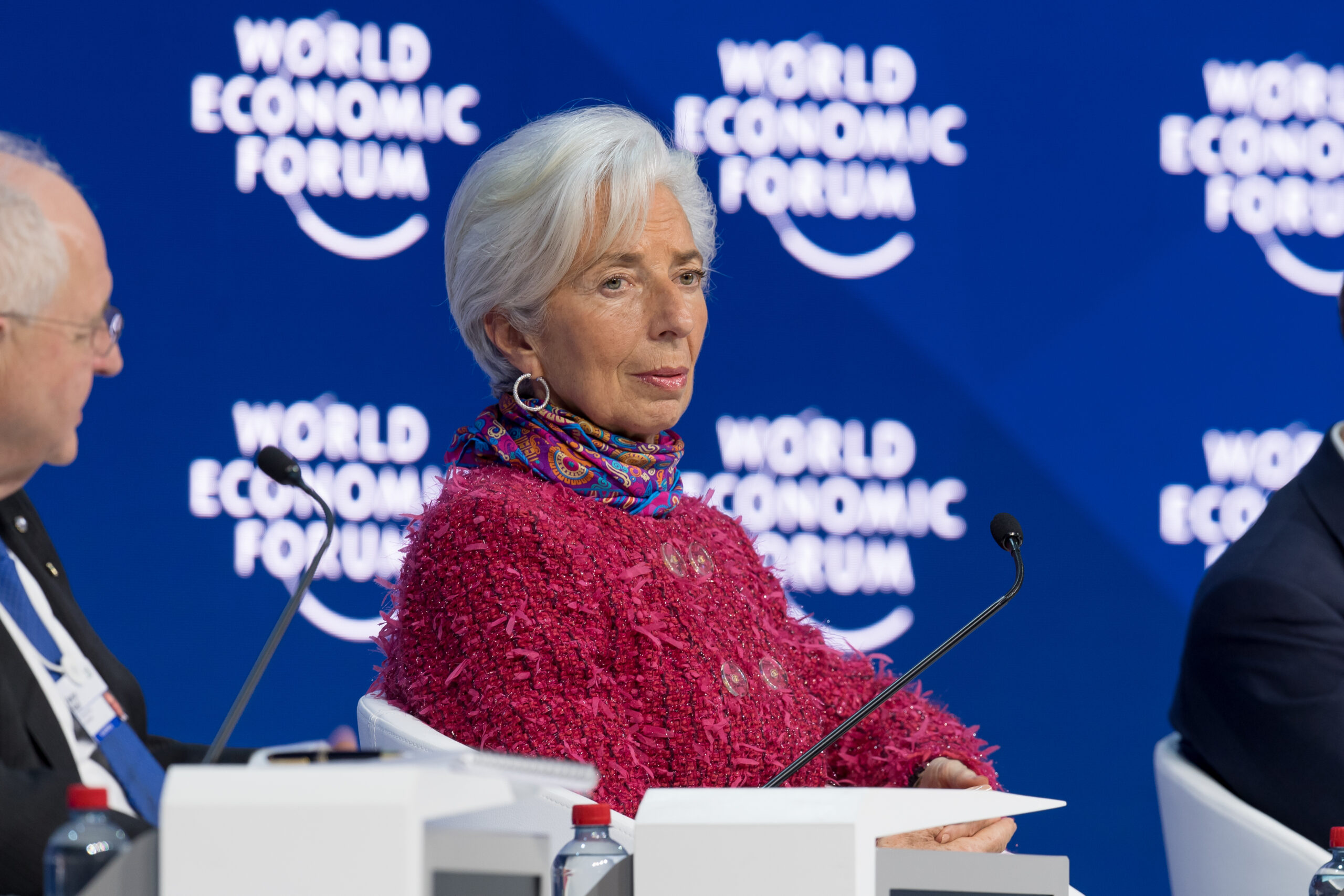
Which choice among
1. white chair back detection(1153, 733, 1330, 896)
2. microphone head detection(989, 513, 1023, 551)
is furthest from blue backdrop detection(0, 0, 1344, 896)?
microphone head detection(989, 513, 1023, 551)

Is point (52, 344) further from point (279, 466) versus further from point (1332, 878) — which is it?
point (1332, 878)

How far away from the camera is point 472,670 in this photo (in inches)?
62.9

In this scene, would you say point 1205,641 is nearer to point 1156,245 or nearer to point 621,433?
point 621,433

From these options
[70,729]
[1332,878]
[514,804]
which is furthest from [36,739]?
[1332,878]

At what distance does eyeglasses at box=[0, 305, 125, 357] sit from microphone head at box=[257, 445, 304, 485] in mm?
Result: 160

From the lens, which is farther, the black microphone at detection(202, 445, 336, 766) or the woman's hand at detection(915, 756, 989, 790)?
the woman's hand at detection(915, 756, 989, 790)

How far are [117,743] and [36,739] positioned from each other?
0.09 meters

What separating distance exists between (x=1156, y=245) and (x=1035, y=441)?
20.3 inches

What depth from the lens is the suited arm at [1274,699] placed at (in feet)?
5.94

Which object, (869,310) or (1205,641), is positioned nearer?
(1205,641)

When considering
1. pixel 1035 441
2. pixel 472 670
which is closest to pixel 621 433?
pixel 472 670

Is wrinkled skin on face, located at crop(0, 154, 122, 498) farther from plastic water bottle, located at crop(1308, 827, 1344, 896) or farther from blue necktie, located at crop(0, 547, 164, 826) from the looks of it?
plastic water bottle, located at crop(1308, 827, 1344, 896)

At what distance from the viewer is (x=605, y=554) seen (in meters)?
1.72

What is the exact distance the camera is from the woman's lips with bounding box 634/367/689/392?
1878 millimetres
